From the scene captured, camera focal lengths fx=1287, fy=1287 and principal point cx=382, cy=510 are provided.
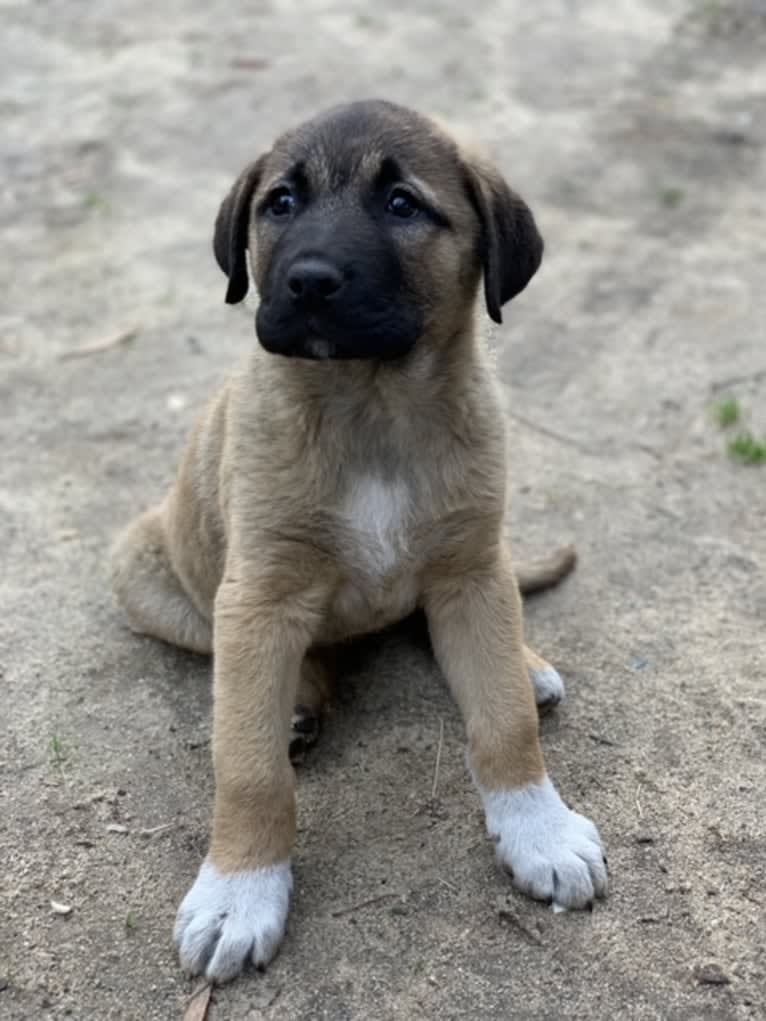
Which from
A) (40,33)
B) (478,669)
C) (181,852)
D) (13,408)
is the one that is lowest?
(40,33)

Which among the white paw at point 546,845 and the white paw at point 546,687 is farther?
the white paw at point 546,687

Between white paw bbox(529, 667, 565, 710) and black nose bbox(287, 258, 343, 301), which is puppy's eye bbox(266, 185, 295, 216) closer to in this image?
black nose bbox(287, 258, 343, 301)

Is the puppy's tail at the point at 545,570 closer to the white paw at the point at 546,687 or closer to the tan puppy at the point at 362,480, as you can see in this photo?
the white paw at the point at 546,687

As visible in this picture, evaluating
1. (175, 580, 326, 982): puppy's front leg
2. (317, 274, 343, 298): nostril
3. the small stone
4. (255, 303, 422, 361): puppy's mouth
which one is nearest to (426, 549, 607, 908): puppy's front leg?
the small stone

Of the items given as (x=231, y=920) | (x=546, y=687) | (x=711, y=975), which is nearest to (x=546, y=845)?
(x=711, y=975)

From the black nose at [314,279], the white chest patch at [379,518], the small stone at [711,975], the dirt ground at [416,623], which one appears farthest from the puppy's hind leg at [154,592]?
the small stone at [711,975]

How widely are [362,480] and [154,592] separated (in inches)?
50.4

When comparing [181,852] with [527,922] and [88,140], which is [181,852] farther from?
[88,140]

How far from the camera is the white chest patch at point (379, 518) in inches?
144

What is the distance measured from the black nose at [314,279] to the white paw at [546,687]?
1548 millimetres

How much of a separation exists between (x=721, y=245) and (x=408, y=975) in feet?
18.9

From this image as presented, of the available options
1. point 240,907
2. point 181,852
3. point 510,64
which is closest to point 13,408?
point 181,852

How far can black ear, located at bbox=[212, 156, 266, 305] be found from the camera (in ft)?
12.8

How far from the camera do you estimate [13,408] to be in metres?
6.29
